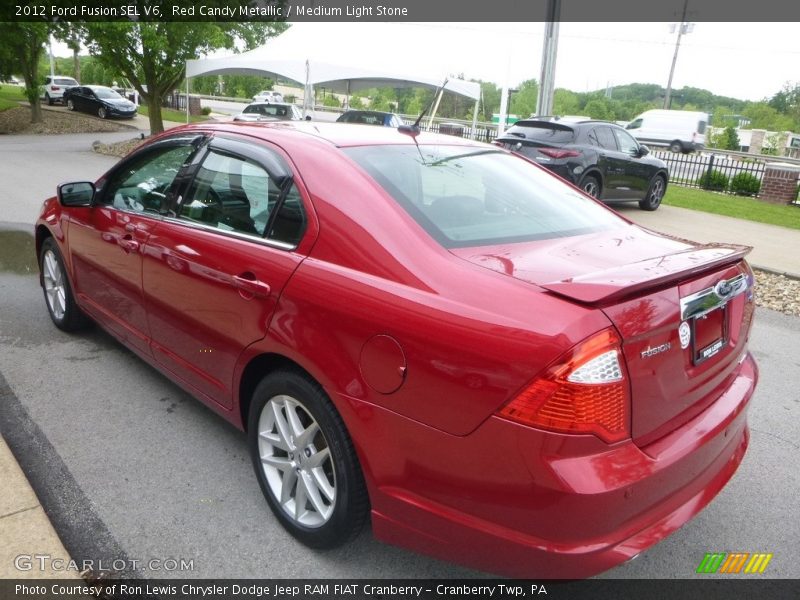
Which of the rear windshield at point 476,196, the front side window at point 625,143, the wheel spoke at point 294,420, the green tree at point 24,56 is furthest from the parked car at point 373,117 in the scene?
the wheel spoke at point 294,420

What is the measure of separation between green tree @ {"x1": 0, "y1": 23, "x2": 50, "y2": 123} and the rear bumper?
83.7 ft

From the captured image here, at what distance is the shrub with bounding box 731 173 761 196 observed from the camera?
16.9 metres

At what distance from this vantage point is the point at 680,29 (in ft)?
157

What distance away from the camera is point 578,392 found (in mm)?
1777

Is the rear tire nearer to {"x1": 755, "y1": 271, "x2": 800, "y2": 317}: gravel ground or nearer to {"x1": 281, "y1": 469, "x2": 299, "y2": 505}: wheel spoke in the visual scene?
{"x1": 755, "y1": 271, "x2": 800, "y2": 317}: gravel ground

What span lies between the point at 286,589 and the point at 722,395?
1771mm

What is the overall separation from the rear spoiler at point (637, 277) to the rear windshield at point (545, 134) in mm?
9321

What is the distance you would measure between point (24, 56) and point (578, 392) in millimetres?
29709

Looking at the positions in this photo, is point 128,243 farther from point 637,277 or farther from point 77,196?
point 637,277

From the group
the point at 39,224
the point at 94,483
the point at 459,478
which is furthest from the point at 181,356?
the point at 39,224

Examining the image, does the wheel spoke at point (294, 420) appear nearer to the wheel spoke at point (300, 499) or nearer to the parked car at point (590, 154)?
the wheel spoke at point (300, 499)

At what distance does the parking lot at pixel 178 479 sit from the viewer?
8.39ft

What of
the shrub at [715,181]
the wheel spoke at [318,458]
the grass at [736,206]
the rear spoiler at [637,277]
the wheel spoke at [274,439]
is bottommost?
the grass at [736,206]


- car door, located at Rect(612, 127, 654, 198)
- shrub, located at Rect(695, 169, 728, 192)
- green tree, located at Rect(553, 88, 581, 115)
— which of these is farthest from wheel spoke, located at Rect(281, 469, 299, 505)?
green tree, located at Rect(553, 88, 581, 115)
